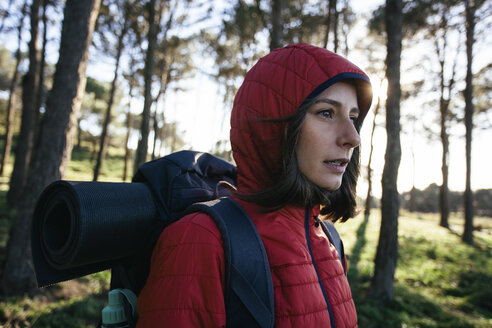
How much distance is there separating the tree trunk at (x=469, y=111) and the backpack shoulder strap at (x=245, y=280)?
46.2 feet

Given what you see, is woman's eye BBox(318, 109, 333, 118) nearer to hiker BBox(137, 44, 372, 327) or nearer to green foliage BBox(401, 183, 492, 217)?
hiker BBox(137, 44, 372, 327)

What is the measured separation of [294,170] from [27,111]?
32.2ft

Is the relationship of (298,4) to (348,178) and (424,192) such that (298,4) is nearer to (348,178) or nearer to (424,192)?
(348,178)

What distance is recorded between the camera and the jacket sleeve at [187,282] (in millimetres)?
873

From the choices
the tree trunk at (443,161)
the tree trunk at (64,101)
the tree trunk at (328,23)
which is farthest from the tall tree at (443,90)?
the tree trunk at (64,101)

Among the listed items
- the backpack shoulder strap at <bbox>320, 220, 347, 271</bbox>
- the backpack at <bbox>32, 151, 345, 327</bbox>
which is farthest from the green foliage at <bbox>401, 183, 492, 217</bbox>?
the backpack at <bbox>32, 151, 345, 327</bbox>

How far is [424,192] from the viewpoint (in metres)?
39.0

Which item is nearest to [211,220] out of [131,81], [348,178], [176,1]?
[348,178]

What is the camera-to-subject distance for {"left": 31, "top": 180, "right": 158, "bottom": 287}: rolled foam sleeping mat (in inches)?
37.3

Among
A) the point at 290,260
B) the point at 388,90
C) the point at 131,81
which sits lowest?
the point at 290,260

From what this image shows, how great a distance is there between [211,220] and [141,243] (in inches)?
12.8

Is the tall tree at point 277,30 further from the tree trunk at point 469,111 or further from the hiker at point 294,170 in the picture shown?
the tree trunk at point 469,111

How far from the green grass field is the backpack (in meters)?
3.30

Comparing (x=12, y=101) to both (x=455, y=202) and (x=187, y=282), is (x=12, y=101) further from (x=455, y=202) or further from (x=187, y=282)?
(x=455, y=202)
